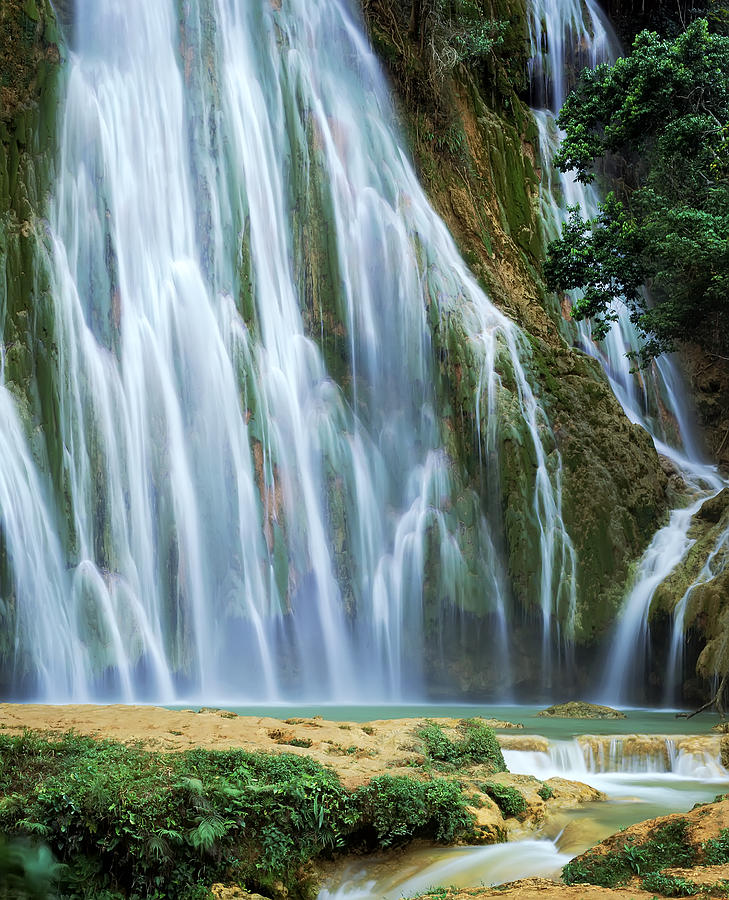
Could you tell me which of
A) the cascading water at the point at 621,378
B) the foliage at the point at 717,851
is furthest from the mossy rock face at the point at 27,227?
the foliage at the point at 717,851

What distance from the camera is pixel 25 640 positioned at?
15.0 m

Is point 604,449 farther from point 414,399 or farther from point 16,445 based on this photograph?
point 16,445

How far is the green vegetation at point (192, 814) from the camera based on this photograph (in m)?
6.15

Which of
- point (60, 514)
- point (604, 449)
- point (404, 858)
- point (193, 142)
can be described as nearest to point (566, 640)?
point (604, 449)

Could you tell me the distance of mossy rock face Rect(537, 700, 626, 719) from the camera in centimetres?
1395

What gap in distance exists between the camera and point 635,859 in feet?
→ 18.3

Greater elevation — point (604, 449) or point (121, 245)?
point (121, 245)

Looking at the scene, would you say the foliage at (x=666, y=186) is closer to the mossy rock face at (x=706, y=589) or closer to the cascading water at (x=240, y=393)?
the cascading water at (x=240, y=393)

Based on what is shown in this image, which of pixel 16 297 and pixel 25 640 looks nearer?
pixel 25 640

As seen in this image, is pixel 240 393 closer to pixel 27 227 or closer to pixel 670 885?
pixel 27 227

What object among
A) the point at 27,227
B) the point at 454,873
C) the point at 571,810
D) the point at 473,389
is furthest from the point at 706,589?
the point at 27,227

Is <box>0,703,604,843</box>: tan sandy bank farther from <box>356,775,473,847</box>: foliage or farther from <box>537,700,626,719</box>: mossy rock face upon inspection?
<box>537,700,626,719</box>: mossy rock face

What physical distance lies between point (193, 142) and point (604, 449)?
1094 centimetres

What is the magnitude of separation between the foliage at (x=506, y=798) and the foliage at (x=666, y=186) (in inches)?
417
